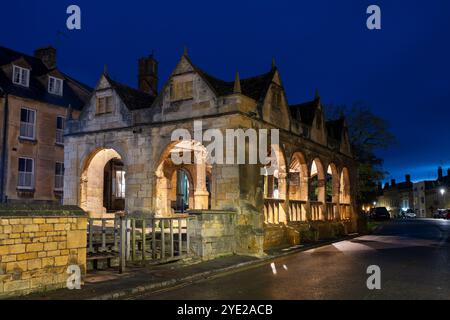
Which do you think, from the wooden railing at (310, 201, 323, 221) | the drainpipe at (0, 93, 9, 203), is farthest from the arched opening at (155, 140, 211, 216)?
the drainpipe at (0, 93, 9, 203)

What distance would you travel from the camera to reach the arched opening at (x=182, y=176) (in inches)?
670

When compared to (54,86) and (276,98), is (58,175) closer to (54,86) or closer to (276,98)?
(54,86)

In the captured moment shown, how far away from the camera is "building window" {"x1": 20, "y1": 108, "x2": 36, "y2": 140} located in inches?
985

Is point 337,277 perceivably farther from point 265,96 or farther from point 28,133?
point 28,133

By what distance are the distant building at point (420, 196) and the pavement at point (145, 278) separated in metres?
62.7

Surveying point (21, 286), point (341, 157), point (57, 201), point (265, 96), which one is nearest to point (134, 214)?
point (265, 96)

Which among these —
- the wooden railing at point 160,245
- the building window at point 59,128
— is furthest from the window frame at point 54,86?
the wooden railing at point 160,245

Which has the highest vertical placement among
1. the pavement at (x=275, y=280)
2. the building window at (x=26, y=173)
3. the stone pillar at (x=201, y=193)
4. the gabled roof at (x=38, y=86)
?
the gabled roof at (x=38, y=86)

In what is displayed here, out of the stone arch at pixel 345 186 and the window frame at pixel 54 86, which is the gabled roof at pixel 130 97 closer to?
the window frame at pixel 54 86

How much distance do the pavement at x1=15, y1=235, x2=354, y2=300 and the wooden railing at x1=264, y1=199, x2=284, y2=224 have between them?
2996mm

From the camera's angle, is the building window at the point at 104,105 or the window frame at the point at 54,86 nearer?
the building window at the point at 104,105

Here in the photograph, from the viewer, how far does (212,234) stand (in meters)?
14.0
